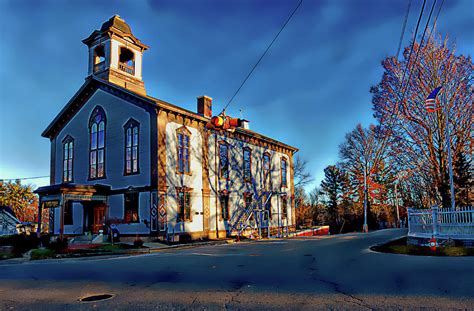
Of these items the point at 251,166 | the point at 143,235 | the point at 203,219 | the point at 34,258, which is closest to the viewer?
the point at 34,258

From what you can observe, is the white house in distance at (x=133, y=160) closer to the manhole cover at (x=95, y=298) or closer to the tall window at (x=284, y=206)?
the tall window at (x=284, y=206)

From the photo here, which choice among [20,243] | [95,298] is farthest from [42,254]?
[95,298]

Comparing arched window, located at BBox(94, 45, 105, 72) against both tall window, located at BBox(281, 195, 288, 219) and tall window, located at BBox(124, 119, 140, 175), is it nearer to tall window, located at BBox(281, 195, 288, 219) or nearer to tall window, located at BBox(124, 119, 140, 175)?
tall window, located at BBox(124, 119, 140, 175)

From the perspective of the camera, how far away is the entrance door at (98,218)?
27.2m

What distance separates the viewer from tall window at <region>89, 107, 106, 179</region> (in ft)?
92.5

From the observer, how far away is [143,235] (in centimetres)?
2453

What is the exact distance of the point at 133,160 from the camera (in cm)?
2620

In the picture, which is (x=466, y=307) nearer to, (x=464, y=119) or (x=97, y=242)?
(x=464, y=119)

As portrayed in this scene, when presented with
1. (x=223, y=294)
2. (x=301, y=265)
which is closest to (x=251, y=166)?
(x=301, y=265)

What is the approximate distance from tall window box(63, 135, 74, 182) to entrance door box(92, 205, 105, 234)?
387 centimetres

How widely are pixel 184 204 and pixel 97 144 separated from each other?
7.71m

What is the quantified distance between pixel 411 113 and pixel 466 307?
1786cm

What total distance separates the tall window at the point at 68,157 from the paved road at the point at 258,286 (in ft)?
62.4

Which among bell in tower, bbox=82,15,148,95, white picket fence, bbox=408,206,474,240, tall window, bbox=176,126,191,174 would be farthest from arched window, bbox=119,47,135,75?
white picket fence, bbox=408,206,474,240
